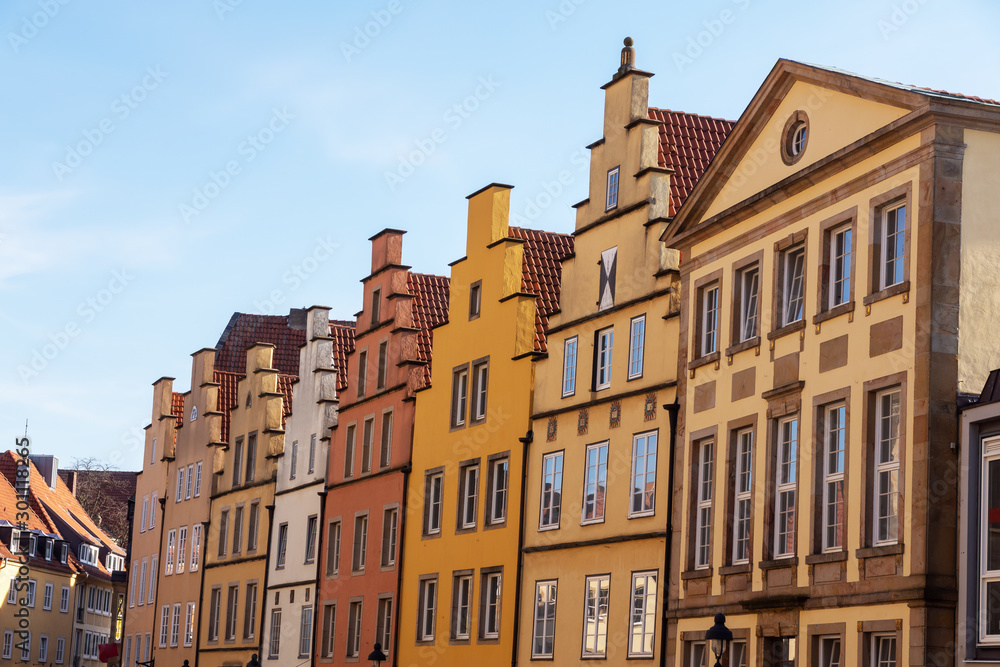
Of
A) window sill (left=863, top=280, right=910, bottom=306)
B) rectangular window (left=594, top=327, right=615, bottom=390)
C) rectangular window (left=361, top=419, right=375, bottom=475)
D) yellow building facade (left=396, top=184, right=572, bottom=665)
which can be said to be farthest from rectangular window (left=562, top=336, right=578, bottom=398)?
rectangular window (left=361, top=419, right=375, bottom=475)

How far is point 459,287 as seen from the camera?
4025 centimetres

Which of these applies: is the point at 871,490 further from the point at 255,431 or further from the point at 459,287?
the point at 255,431

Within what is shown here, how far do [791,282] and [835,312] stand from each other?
196 centimetres

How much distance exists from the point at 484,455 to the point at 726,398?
10.3 meters

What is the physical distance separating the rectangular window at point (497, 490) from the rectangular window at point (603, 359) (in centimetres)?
404

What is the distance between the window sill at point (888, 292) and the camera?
23.6 metres

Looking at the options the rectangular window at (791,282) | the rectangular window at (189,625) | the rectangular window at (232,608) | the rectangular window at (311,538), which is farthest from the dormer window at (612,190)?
the rectangular window at (189,625)

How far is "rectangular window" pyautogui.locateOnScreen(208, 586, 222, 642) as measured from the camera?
54844 mm

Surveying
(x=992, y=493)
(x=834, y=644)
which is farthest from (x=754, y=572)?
(x=992, y=493)

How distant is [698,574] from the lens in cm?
2861

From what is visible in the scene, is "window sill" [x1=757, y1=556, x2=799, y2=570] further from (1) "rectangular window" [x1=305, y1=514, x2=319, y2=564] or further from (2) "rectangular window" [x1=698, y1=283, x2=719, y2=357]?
(1) "rectangular window" [x1=305, y1=514, x2=319, y2=564]

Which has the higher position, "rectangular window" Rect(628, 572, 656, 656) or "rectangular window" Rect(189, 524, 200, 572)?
"rectangular window" Rect(189, 524, 200, 572)

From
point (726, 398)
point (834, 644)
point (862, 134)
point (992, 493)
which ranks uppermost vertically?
point (862, 134)

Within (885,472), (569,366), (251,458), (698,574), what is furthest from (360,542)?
(885,472)
